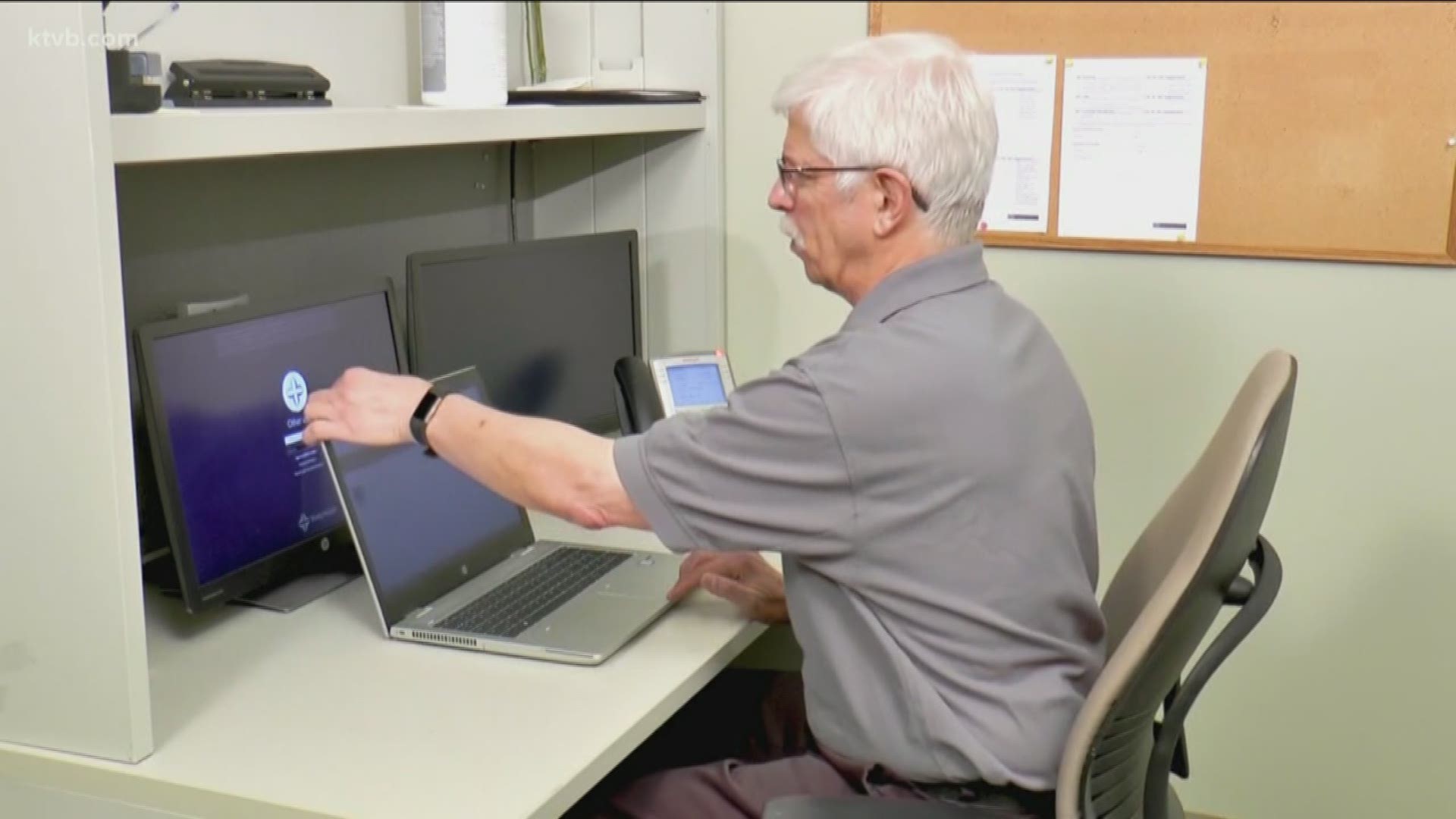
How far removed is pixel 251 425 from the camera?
173 cm

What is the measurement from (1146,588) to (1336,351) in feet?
2.48

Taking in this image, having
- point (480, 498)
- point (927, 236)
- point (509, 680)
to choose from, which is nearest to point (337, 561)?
point (480, 498)

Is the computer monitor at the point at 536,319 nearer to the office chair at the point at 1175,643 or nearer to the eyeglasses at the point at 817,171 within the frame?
the eyeglasses at the point at 817,171

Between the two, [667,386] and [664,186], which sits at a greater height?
[664,186]

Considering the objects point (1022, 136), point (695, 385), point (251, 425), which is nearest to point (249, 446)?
point (251, 425)

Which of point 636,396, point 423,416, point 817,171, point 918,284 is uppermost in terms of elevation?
point 817,171

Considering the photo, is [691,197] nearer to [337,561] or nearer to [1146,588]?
[337,561]

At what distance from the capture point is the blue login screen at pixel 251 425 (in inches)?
64.4

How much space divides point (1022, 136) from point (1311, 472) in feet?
2.22

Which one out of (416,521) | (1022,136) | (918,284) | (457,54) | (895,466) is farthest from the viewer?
(1022,136)

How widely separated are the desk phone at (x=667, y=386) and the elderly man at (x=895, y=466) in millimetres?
625

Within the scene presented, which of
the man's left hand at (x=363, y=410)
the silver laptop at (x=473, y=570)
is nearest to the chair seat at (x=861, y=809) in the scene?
the silver laptop at (x=473, y=570)

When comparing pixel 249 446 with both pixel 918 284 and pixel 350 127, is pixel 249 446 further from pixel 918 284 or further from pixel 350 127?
pixel 918 284

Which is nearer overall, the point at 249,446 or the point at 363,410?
the point at 363,410
